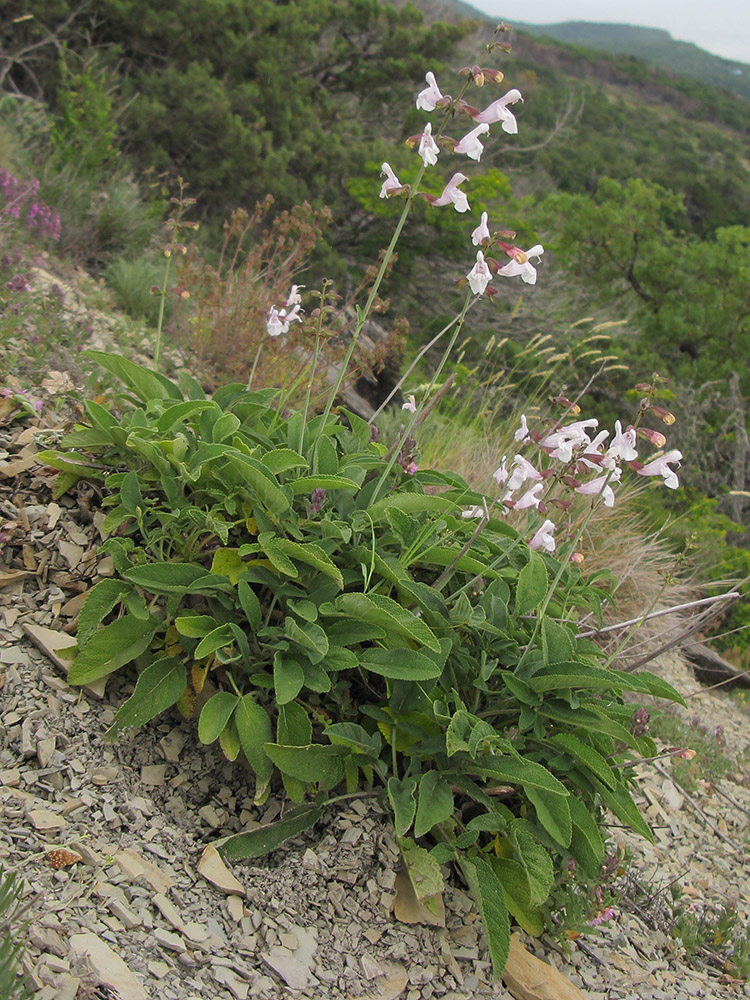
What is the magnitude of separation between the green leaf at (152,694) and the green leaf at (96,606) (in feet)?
0.64

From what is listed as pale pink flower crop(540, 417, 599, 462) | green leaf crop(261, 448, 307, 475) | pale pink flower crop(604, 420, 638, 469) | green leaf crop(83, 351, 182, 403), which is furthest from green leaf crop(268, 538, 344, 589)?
green leaf crop(83, 351, 182, 403)

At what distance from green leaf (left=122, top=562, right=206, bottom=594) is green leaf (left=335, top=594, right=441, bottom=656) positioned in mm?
424

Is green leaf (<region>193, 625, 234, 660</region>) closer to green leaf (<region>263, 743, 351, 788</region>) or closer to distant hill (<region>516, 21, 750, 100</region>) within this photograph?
green leaf (<region>263, 743, 351, 788</region>)

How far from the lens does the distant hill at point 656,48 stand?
172 feet

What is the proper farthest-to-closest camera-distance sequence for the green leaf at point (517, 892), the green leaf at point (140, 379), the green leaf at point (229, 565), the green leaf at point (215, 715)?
1. the green leaf at point (140, 379)
2. the green leaf at point (229, 565)
3. the green leaf at point (517, 892)
4. the green leaf at point (215, 715)

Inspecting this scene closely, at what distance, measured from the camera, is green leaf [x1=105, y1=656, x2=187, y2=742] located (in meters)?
2.06

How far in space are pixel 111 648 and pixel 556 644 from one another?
49.6 inches

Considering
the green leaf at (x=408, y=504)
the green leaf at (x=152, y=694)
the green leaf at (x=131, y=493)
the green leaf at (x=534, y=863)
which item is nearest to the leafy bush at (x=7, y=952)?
the green leaf at (x=152, y=694)

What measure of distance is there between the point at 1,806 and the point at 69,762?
0.20 m

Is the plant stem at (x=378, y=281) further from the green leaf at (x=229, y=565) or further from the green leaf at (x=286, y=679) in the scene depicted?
the green leaf at (x=286, y=679)

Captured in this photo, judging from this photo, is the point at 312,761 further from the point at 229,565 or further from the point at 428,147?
the point at 428,147

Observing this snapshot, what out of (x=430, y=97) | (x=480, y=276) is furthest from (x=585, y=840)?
(x=430, y=97)

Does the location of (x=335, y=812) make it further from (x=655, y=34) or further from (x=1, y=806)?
(x=655, y=34)

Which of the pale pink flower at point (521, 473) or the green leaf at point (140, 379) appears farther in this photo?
the green leaf at point (140, 379)
